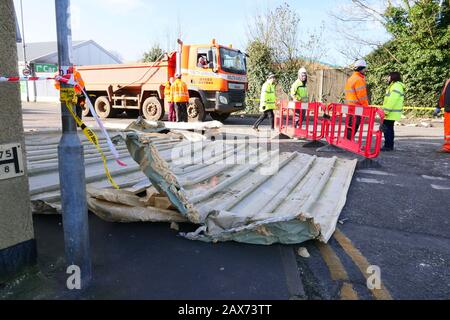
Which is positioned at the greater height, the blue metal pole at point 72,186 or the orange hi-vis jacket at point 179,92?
the orange hi-vis jacket at point 179,92

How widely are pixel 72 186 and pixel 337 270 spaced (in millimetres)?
2088

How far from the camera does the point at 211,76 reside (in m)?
13.6

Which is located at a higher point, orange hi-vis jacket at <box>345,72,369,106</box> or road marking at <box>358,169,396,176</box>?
orange hi-vis jacket at <box>345,72,369,106</box>

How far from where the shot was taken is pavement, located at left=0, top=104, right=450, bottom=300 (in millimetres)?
2468

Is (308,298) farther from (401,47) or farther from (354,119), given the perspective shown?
(401,47)

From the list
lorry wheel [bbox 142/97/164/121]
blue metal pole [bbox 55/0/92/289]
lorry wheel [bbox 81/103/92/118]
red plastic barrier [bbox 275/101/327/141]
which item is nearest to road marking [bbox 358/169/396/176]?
red plastic barrier [bbox 275/101/327/141]

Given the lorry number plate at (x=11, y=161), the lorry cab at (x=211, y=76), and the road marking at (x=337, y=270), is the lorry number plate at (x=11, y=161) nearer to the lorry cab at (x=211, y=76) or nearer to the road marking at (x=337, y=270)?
the road marking at (x=337, y=270)

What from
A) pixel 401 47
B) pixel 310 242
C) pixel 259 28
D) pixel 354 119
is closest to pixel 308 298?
pixel 310 242

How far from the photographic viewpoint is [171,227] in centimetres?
345

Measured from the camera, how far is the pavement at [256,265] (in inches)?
97.2

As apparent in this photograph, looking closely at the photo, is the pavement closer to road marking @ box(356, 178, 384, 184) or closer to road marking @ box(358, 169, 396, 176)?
road marking @ box(356, 178, 384, 184)

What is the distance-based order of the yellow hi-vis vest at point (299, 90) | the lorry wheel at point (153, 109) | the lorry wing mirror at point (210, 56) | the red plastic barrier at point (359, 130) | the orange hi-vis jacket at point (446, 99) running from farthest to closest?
the lorry wheel at point (153, 109) → the lorry wing mirror at point (210, 56) → the yellow hi-vis vest at point (299, 90) → the orange hi-vis jacket at point (446, 99) → the red plastic barrier at point (359, 130)

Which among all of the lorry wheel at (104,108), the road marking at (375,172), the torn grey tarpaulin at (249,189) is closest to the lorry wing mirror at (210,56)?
the lorry wheel at (104,108)

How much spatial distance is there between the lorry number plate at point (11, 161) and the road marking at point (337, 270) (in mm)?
2454
